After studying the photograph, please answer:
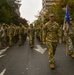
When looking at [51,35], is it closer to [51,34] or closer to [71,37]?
[51,34]

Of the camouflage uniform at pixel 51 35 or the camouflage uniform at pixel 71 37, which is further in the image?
the camouflage uniform at pixel 71 37

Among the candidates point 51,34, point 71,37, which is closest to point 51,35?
point 51,34

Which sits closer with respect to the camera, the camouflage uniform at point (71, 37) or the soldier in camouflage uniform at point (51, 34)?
the soldier in camouflage uniform at point (51, 34)

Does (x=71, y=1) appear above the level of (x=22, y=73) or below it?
above

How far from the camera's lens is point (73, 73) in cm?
952

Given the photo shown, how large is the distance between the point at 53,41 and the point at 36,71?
166 centimetres

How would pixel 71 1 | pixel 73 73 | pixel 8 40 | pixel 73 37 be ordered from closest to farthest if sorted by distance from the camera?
pixel 73 73, pixel 73 37, pixel 8 40, pixel 71 1

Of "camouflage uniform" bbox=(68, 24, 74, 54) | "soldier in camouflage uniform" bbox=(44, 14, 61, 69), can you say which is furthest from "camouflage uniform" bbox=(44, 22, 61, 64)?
"camouflage uniform" bbox=(68, 24, 74, 54)

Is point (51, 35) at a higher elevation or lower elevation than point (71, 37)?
higher

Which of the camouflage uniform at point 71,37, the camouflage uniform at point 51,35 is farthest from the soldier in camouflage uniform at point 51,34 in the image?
the camouflage uniform at point 71,37

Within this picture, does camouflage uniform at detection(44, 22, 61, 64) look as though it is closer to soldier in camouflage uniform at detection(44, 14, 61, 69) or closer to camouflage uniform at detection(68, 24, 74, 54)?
soldier in camouflage uniform at detection(44, 14, 61, 69)

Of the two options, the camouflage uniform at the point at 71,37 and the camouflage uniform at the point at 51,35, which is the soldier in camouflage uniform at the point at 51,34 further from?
the camouflage uniform at the point at 71,37

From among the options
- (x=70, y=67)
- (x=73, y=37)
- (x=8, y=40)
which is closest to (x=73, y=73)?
(x=70, y=67)

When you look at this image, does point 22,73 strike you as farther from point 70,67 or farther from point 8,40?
point 8,40
